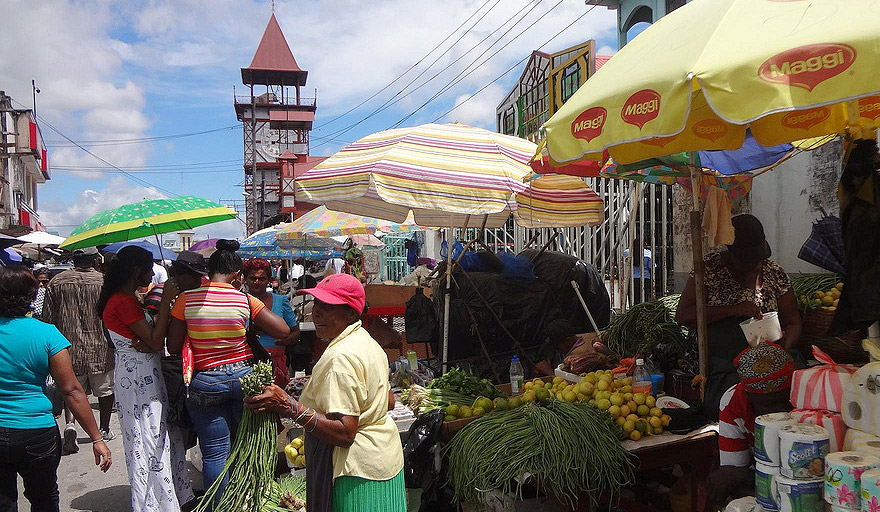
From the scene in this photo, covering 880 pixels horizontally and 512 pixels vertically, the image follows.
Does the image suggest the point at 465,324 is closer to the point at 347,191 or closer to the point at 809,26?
the point at 347,191

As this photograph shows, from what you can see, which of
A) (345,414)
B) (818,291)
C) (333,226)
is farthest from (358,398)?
(333,226)

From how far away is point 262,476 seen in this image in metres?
3.02

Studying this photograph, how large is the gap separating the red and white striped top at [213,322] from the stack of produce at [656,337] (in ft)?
10.1

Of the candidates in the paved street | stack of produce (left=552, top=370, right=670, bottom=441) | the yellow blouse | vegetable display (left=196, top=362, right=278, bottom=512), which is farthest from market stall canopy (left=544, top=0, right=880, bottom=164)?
the paved street

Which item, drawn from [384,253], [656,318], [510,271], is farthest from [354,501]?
[384,253]

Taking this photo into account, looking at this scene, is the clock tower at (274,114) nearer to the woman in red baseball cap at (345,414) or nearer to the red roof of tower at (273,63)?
the red roof of tower at (273,63)

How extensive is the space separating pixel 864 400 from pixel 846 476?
34cm

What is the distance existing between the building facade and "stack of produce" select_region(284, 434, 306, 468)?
59.7ft

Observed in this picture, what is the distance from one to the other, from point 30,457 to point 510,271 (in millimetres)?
4647

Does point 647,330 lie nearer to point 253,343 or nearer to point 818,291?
point 818,291

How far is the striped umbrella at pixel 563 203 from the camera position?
6348mm

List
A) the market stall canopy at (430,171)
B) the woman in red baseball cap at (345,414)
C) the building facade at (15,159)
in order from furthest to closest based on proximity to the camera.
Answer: the building facade at (15,159) → the market stall canopy at (430,171) → the woman in red baseball cap at (345,414)

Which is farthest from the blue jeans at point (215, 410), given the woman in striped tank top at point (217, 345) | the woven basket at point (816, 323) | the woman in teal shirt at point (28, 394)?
the woven basket at point (816, 323)

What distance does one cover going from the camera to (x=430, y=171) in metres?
4.76
